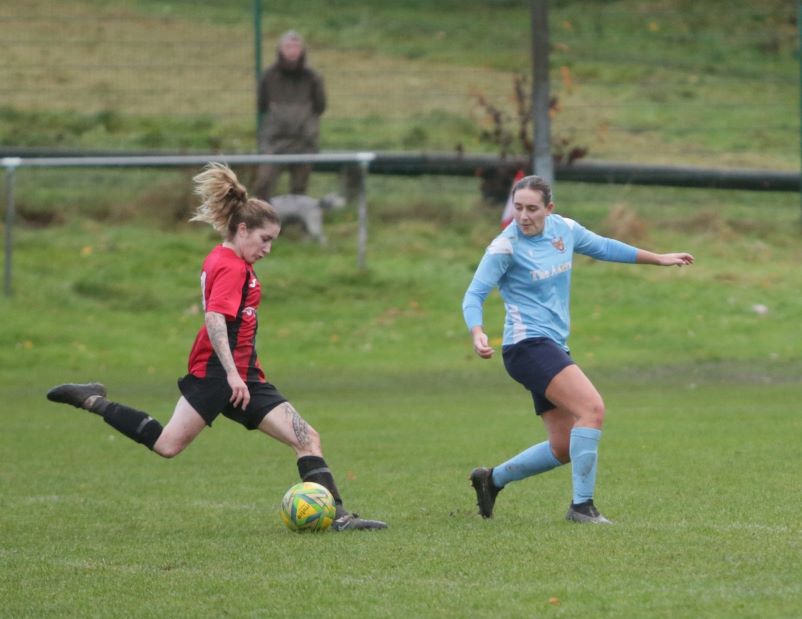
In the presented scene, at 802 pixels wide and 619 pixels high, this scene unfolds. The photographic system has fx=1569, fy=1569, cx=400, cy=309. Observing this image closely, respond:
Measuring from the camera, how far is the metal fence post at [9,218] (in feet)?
60.4

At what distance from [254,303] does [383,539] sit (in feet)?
4.71

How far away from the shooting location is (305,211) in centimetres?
2005

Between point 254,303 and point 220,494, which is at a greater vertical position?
point 254,303

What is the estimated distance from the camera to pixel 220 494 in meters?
9.62

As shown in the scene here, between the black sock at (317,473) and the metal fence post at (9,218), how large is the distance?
10.9 meters

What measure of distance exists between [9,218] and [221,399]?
36.0ft

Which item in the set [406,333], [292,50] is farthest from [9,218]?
[406,333]

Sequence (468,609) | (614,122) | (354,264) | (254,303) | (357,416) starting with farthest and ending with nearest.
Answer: (614,122) < (354,264) < (357,416) < (254,303) < (468,609)

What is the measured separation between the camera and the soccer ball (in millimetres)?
7906

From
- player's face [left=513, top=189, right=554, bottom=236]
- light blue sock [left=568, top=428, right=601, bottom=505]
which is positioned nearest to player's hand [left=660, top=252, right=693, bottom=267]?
player's face [left=513, top=189, right=554, bottom=236]

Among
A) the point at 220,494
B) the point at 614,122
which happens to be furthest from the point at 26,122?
the point at 220,494

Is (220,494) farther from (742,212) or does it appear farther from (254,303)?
(742,212)

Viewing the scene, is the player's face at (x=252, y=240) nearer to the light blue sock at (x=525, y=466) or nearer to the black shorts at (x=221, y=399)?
the black shorts at (x=221, y=399)

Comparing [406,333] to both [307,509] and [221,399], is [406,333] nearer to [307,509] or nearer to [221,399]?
[221,399]
